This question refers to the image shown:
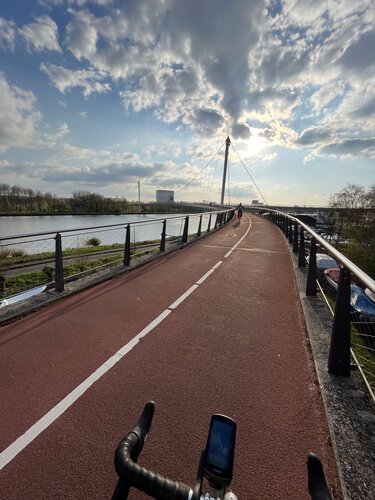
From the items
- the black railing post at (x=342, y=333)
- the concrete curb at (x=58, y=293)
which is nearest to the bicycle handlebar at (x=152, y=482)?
the black railing post at (x=342, y=333)

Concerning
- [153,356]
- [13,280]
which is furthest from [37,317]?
[13,280]

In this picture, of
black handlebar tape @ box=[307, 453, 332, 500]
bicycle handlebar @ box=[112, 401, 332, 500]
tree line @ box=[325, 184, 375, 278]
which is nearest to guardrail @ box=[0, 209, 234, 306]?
bicycle handlebar @ box=[112, 401, 332, 500]

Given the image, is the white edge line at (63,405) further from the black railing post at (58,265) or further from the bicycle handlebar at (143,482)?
the black railing post at (58,265)

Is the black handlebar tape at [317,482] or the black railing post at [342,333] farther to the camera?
the black railing post at [342,333]

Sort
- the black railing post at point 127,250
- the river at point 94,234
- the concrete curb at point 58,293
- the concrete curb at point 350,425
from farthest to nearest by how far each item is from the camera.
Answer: the black railing post at point 127,250 → the river at point 94,234 → the concrete curb at point 58,293 → the concrete curb at point 350,425

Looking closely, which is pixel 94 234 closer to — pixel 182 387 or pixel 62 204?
pixel 182 387

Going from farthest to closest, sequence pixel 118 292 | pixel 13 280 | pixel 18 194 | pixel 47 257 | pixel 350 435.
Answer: pixel 18 194
pixel 47 257
pixel 13 280
pixel 118 292
pixel 350 435

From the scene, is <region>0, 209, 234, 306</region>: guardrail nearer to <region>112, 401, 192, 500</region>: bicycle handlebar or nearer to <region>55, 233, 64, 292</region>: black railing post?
<region>55, 233, 64, 292</region>: black railing post

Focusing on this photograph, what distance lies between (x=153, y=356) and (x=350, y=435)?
2.13m

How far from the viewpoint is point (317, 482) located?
4.15 feet

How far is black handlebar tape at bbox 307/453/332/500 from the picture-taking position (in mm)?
1220

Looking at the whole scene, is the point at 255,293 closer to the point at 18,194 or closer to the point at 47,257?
the point at 47,257

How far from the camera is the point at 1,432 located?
7.57 ft

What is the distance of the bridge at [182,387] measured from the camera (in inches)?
80.4
